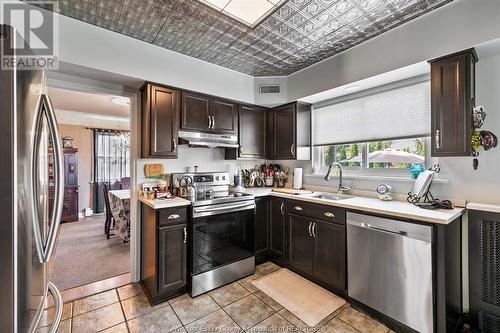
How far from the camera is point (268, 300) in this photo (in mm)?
2258

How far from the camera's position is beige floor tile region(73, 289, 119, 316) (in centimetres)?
213

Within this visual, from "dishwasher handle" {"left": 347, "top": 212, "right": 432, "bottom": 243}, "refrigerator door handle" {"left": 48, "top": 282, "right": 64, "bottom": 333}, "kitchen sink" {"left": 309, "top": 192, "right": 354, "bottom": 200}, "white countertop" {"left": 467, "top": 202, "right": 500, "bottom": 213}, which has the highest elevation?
"white countertop" {"left": 467, "top": 202, "right": 500, "bottom": 213}

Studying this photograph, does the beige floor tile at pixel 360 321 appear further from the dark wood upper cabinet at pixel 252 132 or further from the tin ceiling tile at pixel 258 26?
the tin ceiling tile at pixel 258 26

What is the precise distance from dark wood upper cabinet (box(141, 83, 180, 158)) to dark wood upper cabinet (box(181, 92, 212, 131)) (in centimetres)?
9

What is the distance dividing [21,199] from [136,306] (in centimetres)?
185

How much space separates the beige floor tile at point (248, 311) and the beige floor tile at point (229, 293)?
0.23 feet

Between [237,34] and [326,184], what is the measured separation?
2.14 metres

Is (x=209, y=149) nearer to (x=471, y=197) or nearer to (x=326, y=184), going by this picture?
(x=326, y=184)

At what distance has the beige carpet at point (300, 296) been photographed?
206 cm

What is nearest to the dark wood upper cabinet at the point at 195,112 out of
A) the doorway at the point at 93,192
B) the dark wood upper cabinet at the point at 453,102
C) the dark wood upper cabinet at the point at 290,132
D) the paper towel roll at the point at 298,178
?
the doorway at the point at 93,192

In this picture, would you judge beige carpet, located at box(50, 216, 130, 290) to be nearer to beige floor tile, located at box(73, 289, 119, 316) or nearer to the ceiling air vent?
A: beige floor tile, located at box(73, 289, 119, 316)

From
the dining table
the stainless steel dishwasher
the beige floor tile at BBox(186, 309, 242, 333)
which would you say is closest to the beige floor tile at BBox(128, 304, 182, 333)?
the beige floor tile at BBox(186, 309, 242, 333)

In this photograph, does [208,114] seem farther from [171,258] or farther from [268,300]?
[268,300]

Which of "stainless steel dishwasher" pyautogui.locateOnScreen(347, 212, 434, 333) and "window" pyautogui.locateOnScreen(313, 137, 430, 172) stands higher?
"window" pyautogui.locateOnScreen(313, 137, 430, 172)
